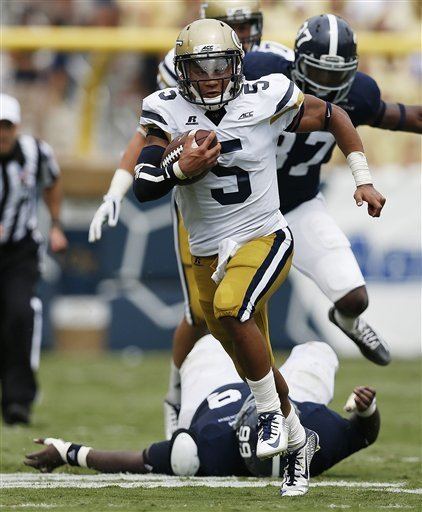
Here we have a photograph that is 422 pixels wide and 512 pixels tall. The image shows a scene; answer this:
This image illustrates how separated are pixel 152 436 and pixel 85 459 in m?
1.67

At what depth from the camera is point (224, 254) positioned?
16.0ft

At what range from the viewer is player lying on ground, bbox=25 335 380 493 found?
205 inches

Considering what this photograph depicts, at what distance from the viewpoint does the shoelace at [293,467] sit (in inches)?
189

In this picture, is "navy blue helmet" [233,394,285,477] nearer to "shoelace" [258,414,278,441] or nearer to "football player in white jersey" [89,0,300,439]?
"shoelace" [258,414,278,441]

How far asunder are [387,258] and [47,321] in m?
3.02

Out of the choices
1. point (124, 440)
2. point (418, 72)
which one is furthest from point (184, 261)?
point (418, 72)

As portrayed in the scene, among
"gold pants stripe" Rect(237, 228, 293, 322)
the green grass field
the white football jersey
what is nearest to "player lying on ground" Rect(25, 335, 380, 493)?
the green grass field

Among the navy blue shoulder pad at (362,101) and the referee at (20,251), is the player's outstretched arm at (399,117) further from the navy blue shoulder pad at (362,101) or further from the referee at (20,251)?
the referee at (20,251)

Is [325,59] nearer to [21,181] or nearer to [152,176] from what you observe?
[152,176]

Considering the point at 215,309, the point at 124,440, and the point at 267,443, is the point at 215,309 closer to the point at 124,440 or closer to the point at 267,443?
the point at 267,443

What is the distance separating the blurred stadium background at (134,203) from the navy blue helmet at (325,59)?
5.33 metres

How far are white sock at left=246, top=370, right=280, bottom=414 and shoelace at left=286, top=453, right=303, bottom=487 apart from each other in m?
0.21

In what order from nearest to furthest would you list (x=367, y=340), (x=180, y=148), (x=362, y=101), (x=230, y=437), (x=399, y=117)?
(x=180, y=148), (x=230, y=437), (x=362, y=101), (x=399, y=117), (x=367, y=340)

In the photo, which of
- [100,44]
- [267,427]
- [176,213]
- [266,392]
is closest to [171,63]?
[176,213]
